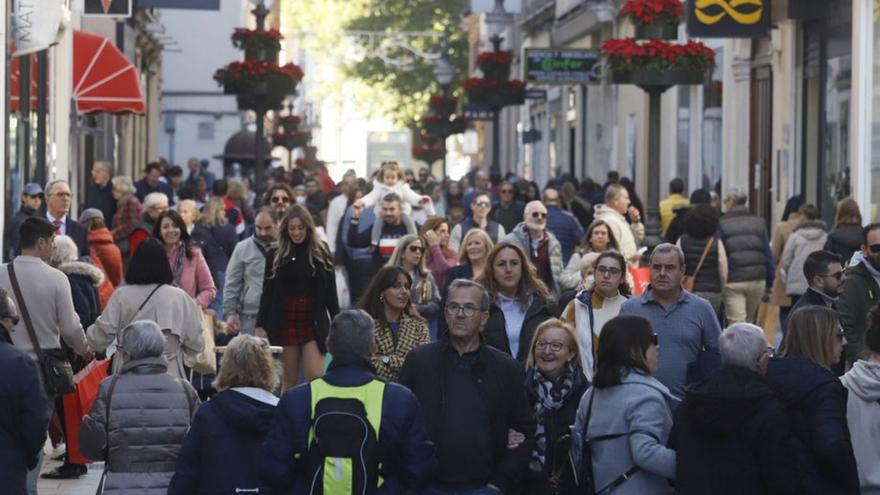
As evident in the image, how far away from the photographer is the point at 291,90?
30922 millimetres

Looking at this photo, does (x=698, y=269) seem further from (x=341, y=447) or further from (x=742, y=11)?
(x=341, y=447)

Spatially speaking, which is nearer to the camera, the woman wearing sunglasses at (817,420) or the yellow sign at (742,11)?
the woman wearing sunglasses at (817,420)

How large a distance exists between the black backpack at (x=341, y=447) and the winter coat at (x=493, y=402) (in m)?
0.81

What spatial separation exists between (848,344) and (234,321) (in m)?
5.50

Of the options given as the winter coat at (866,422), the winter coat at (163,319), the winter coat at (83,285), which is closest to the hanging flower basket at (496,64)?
the winter coat at (83,285)

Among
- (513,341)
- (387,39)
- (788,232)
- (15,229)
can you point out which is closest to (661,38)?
(788,232)

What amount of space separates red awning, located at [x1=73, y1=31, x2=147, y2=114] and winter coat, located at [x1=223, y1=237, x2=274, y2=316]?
12636 mm

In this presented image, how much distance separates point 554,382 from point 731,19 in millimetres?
17641

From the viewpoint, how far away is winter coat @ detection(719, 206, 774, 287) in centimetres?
1847

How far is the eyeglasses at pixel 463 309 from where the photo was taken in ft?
30.5

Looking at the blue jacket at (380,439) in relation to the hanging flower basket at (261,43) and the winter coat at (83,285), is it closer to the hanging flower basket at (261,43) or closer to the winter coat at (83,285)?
the winter coat at (83,285)

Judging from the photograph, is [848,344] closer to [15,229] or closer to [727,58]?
[15,229]

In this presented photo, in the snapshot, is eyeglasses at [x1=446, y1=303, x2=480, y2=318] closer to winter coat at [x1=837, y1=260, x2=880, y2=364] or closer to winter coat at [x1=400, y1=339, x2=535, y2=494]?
winter coat at [x1=400, y1=339, x2=535, y2=494]

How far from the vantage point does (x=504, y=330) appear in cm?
1195
